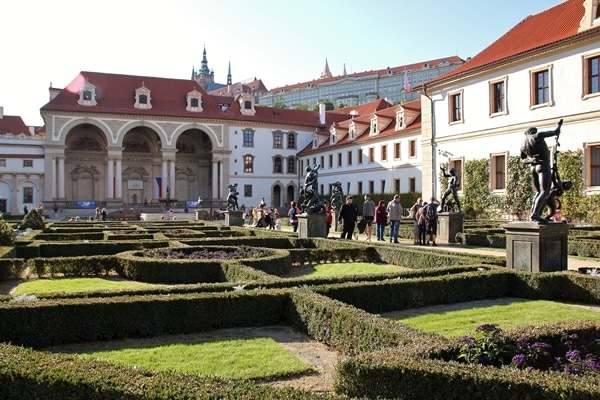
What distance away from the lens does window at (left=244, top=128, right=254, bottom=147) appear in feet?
194

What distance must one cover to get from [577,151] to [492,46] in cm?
967

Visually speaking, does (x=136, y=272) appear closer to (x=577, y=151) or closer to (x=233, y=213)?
(x=233, y=213)

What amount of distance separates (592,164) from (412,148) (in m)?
18.3

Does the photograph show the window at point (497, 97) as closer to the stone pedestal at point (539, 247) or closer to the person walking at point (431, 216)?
the person walking at point (431, 216)

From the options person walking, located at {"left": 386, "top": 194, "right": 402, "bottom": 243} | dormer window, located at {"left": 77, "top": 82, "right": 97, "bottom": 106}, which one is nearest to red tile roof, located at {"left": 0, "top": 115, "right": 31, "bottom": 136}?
dormer window, located at {"left": 77, "top": 82, "right": 97, "bottom": 106}

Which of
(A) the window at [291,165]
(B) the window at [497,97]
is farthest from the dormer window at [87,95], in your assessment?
(B) the window at [497,97]

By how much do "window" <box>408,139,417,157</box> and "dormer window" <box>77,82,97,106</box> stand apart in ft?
104

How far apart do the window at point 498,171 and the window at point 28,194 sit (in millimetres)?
43142

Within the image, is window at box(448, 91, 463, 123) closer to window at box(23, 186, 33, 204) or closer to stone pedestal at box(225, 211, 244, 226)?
stone pedestal at box(225, 211, 244, 226)

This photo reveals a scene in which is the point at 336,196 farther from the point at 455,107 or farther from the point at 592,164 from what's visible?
the point at 592,164

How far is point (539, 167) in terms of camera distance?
1091cm

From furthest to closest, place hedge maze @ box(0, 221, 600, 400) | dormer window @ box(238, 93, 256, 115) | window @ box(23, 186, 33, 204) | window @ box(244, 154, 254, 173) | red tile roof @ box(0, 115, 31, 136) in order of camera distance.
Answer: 1. dormer window @ box(238, 93, 256, 115)
2. window @ box(244, 154, 254, 173)
3. red tile roof @ box(0, 115, 31, 136)
4. window @ box(23, 186, 33, 204)
5. hedge maze @ box(0, 221, 600, 400)

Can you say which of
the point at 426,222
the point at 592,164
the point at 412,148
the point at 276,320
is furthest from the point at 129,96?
the point at 276,320

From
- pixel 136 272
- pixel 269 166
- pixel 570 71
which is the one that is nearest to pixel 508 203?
pixel 570 71
